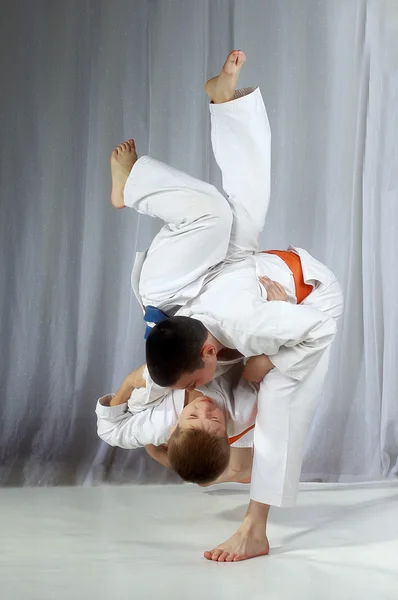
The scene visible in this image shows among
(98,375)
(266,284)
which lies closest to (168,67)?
(98,375)

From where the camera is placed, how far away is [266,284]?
6.67 ft

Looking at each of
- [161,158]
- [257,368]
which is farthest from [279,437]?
[161,158]

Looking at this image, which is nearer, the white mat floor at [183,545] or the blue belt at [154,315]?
the white mat floor at [183,545]

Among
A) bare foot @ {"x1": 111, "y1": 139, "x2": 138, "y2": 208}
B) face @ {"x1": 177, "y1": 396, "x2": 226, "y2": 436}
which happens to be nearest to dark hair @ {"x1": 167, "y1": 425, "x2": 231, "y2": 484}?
face @ {"x1": 177, "y1": 396, "x2": 226, "y2": 436}

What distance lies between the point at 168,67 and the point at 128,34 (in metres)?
0.19

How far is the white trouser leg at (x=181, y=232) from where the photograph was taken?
6.60 feet

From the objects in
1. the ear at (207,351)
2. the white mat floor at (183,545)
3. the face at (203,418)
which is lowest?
the white mat floor at (183,545)

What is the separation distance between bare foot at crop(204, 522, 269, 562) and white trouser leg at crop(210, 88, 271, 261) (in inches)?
26.4

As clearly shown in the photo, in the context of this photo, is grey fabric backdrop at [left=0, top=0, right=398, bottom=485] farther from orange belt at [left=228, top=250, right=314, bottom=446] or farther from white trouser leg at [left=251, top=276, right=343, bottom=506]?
white trouser leg at [left=251, top=276, right=343, bottom=506]

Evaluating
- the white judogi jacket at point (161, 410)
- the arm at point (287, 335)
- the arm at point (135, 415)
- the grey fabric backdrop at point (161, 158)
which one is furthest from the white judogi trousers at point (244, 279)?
the grey fabric backdrop at point (161, 158)

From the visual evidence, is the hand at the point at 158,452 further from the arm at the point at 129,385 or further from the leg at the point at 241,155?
the leg at the point at 241,155

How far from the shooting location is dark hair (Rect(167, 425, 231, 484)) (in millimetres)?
1782

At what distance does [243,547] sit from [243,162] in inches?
36.4

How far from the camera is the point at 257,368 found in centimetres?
201
